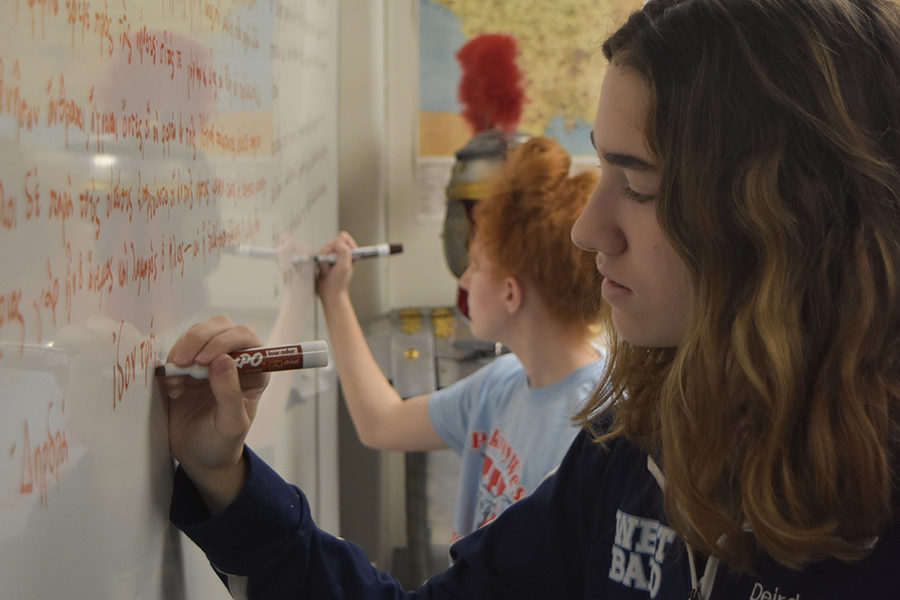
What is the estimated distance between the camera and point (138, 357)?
63cm

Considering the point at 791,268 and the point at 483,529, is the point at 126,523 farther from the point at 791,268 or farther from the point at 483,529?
the point at 791,268

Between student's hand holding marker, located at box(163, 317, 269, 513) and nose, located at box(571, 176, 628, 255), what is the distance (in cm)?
28

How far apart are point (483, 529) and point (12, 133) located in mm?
602

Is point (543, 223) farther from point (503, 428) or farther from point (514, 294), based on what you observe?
point (503, 428)

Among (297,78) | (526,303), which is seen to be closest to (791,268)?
(526,303)

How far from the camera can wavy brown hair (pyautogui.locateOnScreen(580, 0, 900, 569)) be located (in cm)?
66

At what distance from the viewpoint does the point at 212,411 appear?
2.40 ft

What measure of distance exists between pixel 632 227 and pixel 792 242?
0.12 metres

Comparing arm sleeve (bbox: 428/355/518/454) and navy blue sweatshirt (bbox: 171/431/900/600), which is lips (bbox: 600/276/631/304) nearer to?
navy blue sweatshirt (bbox: 171/431/900/600)

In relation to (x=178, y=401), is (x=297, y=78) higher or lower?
higher

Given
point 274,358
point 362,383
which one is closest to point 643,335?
point 274,358

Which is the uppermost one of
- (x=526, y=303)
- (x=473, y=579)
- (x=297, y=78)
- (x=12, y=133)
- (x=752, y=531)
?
(x=297, y=78)

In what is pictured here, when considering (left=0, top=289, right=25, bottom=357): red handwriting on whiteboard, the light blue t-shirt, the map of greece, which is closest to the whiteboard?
(left=0, top=289, right=25, bottom=357): red handwriting on whiteboard

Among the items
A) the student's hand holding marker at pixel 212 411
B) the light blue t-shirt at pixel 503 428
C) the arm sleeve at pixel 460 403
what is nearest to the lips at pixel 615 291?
the student's hand holding marker at pixel 212 411
